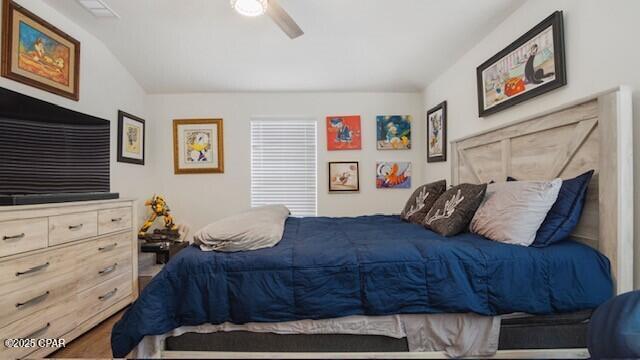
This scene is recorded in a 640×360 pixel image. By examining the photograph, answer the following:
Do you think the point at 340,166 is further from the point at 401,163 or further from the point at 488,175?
the point at 488,175

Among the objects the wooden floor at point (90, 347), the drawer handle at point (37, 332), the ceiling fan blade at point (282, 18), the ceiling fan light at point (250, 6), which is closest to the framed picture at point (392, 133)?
the ceiling fan blade at point (282, 18)

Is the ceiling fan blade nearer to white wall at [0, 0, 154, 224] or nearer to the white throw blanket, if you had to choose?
the white throw blanket

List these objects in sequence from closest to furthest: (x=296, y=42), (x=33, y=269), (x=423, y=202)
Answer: (x=33, y=269), (x=423, y=202), (x=296, y=42)

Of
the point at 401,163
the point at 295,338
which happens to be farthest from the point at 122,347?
the point at 401,163

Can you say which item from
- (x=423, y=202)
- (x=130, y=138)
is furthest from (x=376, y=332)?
(x=130, y=138)

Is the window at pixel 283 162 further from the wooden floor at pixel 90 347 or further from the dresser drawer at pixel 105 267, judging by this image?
the wooden floor at pixel 90 347

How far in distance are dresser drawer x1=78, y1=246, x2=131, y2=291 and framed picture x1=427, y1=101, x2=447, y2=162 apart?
→ 10.0 ft

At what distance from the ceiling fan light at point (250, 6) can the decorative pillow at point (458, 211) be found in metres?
1.68

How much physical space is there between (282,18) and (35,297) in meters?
2.16

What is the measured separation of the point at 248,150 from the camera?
3496 millimetres

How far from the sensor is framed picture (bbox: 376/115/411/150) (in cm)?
350

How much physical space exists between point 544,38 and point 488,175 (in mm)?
975

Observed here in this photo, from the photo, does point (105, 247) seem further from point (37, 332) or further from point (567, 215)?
point (567, 215)

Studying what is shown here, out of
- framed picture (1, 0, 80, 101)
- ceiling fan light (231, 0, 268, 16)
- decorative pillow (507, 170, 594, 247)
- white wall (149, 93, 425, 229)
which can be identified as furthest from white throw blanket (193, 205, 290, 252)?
white wall (149, 93, 425, 229)
